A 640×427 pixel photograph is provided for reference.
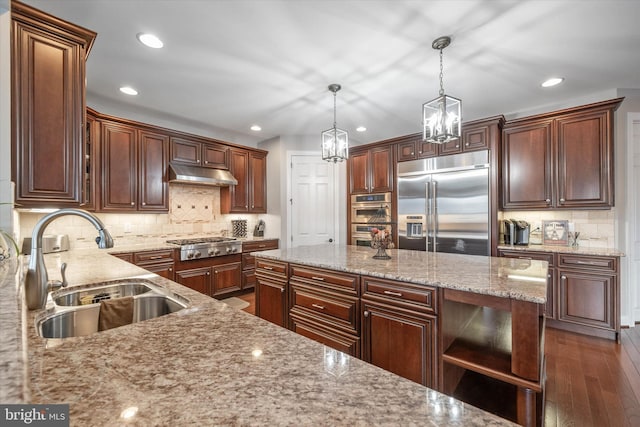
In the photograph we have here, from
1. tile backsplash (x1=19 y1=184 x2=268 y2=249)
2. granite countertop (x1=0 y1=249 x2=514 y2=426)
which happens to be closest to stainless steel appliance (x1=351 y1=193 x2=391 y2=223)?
tile backsplash (x1=19 y1=184 x2=268 y2=249)

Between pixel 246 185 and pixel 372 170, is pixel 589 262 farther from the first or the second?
pixel 246 185

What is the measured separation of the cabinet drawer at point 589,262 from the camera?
110 inches

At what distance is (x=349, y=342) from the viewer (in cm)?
197

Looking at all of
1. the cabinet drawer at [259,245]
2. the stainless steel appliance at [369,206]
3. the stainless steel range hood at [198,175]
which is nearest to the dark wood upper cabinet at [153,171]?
the stainless steel range hood at [198,175]

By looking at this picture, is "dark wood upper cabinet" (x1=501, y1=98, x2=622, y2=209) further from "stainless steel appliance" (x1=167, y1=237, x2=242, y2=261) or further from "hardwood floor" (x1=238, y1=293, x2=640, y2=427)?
"stainless steel appliance" (x1=167, y1=237, x2=242, y2=261)

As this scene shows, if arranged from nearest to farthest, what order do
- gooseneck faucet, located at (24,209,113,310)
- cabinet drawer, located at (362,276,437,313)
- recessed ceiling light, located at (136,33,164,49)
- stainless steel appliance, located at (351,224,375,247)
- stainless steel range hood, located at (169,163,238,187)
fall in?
gooseneck faucet, located at (24,209,113,310), cabinet drawer, located at (362,276,437,313), recessed ceiling light, located at (136,33,164,49), stainless steel range hood, located at (169,163,238,187), stainless steel appliance, located at (351,224,375,247)

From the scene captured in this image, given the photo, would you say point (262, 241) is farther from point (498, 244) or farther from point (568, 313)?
point (568, 313)

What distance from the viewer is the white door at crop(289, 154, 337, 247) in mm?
4812

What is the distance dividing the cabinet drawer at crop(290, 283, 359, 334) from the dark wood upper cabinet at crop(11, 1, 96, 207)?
1648 millimetres

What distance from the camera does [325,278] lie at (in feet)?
6.95

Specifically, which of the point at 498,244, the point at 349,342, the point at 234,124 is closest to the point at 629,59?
the point at 498,244

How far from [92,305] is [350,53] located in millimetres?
2500

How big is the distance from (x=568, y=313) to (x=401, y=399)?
3.61m

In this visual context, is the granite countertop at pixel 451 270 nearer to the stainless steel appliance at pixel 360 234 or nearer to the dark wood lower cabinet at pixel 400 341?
the dark wood lower cabinet at pixel 400 341
